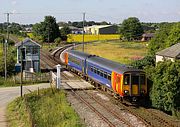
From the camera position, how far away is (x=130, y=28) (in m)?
128

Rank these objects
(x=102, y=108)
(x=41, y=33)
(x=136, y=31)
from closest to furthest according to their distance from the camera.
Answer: (x=102, y=108) < (x=41, y=33) < (x=136, y=31)

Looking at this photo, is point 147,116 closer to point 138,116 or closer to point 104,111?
point 138,116

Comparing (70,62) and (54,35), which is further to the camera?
(54,35)

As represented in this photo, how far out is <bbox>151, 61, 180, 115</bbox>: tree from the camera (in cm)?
2455

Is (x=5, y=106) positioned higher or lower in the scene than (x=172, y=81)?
lower

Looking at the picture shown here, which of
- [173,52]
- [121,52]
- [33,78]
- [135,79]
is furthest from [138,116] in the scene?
[121,52]

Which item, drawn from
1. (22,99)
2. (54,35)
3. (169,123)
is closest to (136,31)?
(54,35)

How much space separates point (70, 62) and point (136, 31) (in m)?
85.1

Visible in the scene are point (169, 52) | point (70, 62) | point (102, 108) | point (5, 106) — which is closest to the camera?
point (102, 108)

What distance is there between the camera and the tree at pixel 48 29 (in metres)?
111

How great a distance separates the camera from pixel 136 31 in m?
131

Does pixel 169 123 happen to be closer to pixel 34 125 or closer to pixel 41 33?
pixel 34 125

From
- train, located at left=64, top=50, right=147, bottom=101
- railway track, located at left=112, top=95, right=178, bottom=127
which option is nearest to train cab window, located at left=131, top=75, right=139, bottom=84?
train, located at left=64, top=50, right=147, bottom=101

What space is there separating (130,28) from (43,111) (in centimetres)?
10341
